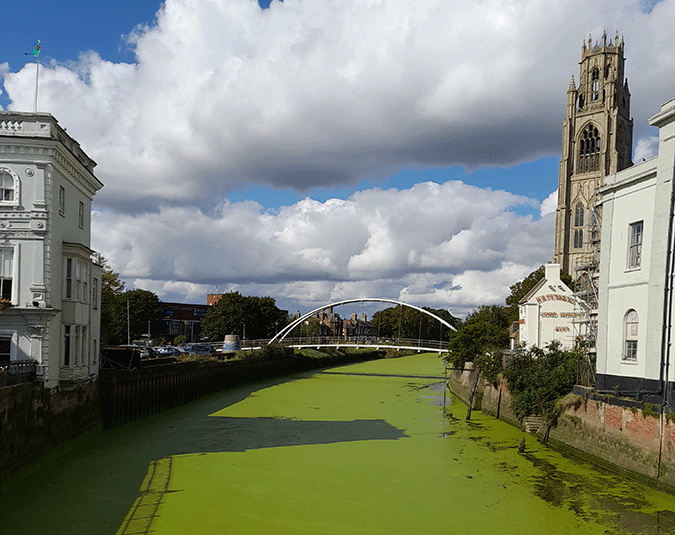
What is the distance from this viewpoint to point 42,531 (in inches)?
542

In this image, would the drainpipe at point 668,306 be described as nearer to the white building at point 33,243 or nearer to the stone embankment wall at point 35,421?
the stone embankment wall at point 35,421

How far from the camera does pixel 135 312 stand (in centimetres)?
8681

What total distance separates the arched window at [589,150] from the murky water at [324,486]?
70256 millimetres

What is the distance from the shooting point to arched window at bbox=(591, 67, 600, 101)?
306 feet

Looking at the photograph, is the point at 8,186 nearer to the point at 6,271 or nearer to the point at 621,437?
the point at 6,271

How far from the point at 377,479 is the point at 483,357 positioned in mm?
17584

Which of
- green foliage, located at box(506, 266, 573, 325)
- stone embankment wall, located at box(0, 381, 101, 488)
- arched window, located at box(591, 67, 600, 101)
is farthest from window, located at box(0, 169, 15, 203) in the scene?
arched window, located at box(591, 67, 600, 101)

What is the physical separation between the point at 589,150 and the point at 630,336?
78.4 m

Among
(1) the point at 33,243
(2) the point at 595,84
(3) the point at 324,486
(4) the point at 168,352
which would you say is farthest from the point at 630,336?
(2) the point at 595,84

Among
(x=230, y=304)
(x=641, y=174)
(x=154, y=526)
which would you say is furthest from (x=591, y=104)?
(x=154, y=526)

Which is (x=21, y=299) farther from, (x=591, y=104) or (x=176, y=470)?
(x=591, y=104)

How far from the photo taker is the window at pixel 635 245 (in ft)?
66.5

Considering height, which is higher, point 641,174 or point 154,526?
point 641,174

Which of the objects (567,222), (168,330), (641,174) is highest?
(567,222)
